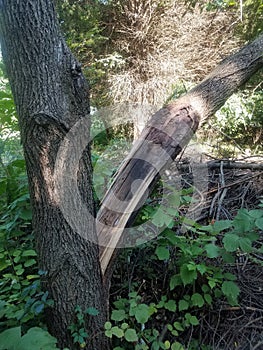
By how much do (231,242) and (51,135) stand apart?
0.92m

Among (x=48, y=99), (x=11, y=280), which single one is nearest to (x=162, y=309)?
(x=11, y=280)

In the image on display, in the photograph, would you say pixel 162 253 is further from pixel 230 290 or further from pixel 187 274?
pixel 230 290

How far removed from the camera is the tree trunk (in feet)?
3.48

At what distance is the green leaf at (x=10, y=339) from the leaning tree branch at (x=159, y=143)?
0.49 meters

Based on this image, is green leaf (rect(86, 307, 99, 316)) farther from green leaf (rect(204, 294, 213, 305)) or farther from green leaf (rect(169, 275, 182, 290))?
green leaf (rect(204, 294, 213, 305))

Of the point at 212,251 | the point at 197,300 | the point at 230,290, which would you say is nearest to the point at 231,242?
the point at 212,251

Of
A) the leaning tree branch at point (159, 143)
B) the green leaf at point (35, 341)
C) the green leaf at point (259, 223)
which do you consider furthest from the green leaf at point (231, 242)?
the green leaf at point (35, 341)

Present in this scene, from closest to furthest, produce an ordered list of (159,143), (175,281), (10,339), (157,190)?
(10,339) < (175,281) < (159,143) < (157,190)

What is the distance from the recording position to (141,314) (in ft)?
3.73

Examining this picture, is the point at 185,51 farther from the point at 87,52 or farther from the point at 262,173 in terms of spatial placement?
the point at 262,173

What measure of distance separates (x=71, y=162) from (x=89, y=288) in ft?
1.82

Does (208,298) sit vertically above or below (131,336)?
below

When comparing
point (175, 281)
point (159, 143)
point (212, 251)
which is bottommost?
point (175, 281)

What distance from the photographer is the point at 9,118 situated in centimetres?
192
